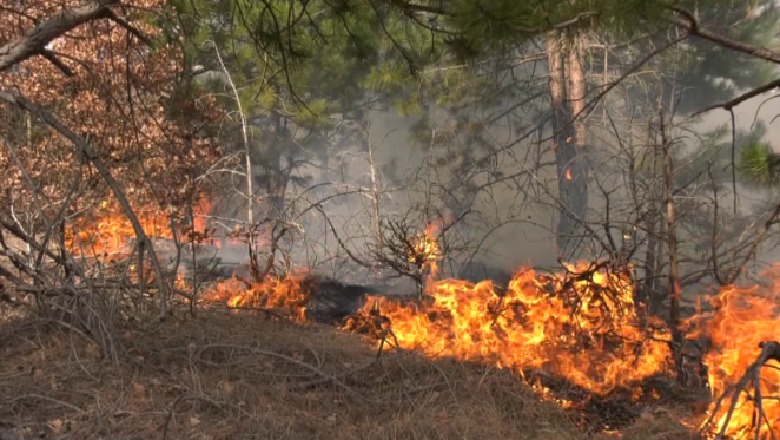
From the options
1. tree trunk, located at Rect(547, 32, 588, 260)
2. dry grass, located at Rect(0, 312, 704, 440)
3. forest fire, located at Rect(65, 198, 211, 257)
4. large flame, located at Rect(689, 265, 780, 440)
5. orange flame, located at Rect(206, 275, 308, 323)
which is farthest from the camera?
tree trunk, located at Rect(547, 32, 588, 260)

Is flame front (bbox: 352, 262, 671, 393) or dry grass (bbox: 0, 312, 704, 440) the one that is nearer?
dry grass (bbox: 0, 312, 704, 440)

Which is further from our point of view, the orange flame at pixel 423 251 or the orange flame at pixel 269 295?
the orange flame at pixel 423 251

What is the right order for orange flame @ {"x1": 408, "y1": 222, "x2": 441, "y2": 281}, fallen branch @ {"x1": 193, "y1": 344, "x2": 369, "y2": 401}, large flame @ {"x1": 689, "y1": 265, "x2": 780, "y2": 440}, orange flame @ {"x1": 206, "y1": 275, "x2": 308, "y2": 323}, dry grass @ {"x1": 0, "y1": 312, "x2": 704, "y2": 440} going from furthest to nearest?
orange flame @ {"x1": 408, "y1": 222, "x2": 441, "y2": 281}, orange flame @ {"x1": 206, "y1": 275, "x2": 308, "y2": 323}, fallen branch @ {"x1": 193, "y1": 344, "x2": 369, "y2": 401}, large flame @ {"x1": 689, "y1": 265, "x2": 780, "y2": 440}, dry grass @ {"x1": 0, "y1": 312, "x2": 704, "y2": 440}

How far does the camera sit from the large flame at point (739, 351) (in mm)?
4266

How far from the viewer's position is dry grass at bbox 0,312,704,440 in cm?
372

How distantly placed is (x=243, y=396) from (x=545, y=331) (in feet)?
11.7

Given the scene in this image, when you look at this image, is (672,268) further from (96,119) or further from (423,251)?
(96,119)

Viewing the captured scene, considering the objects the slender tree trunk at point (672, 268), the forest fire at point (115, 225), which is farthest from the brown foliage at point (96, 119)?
the slender tree trunk at point (672, 268)

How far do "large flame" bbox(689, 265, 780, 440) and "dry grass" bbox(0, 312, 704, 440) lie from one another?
41 centimetres

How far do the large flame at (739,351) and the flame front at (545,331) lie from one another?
3.28 feet

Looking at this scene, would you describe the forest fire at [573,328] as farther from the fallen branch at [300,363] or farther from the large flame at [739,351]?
the fallen branch at [300,363]

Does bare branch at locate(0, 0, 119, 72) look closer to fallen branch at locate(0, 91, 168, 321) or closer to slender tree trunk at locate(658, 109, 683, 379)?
fallen branch at locate(0, 91, 168, 321)

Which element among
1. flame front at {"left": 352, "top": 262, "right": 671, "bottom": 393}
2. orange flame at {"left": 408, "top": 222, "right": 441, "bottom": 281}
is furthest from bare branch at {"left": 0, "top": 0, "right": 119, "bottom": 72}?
orange flame at {"left": 408, "top": 222, "right": 441, "bottom": 281}

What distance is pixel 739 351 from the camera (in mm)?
4652
